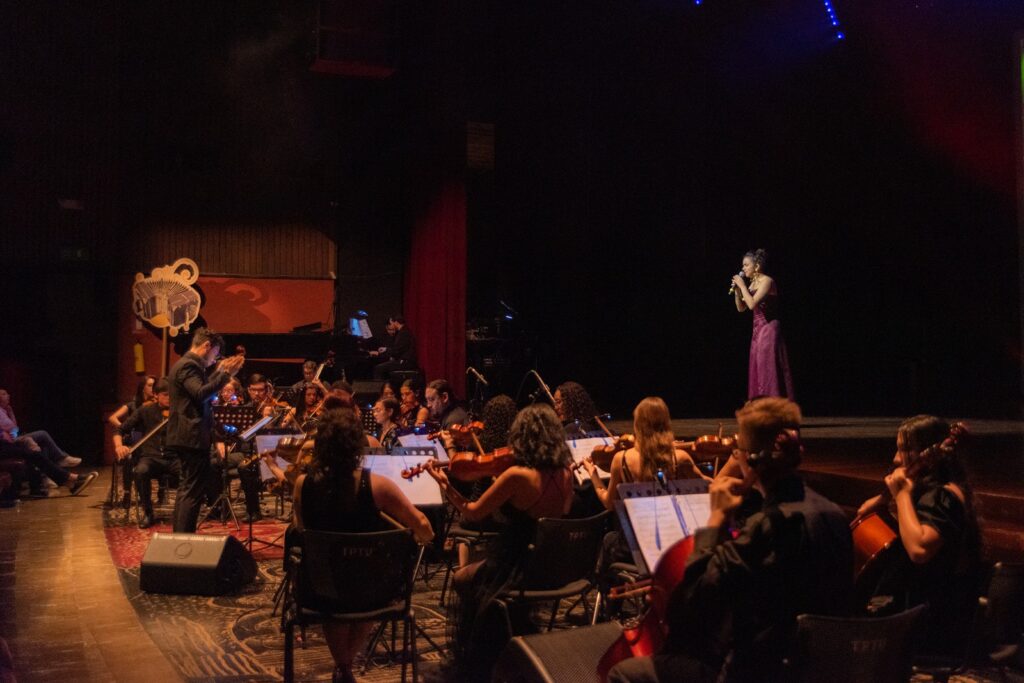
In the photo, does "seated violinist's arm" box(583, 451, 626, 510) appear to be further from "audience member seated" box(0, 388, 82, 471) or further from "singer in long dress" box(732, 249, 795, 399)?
"audience member seated" box(0, 388, 82, 471)

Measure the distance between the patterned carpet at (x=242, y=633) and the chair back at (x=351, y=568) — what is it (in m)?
0.83

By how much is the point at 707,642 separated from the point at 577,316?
11813 millimetres

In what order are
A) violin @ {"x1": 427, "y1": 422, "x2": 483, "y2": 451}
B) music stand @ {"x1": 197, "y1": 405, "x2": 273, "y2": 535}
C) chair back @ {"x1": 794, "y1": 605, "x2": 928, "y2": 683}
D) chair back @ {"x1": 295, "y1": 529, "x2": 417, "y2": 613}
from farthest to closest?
1. music stand @ {"x1": 197, "y1": 405, "x2": 273, "y2": 535}
2. violin @ {"x1": 427, "y1": 422, "x2": 483, "y2": 451}
3. chair back @ {"x1": 295, "y1": 529, "x2": 417, "y2": 613}
4. chair back @ {"x1": 794, "y1": 605, "x2": 928, "y2": 683}

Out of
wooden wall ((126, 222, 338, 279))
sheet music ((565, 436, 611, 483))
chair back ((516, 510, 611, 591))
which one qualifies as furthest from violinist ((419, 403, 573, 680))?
wooden wall ((126, 222, 338, 279))

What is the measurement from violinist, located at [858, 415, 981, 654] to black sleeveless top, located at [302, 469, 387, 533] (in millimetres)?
2053

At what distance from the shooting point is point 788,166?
42.7ft

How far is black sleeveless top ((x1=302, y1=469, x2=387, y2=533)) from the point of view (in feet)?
12.5

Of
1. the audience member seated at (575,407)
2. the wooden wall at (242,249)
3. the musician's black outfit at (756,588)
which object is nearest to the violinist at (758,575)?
the musician's black outfit at (756,588)

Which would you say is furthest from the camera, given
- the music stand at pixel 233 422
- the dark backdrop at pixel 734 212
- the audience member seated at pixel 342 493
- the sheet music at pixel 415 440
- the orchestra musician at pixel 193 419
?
the dark backdrop at pixel 734 212

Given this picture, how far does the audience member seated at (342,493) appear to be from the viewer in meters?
3.78

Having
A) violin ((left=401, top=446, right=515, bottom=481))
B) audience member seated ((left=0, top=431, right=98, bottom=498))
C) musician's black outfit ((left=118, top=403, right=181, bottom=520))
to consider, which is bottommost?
audience member seated ((left=0, top=431, right=98, bottom=498))

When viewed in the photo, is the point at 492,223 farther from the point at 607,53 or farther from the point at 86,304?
the point at 86,304

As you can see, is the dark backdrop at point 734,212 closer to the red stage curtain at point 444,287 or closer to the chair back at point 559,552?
the red stage curtain at point 444,287

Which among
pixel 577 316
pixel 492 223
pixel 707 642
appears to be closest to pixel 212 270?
pixel 492 223
